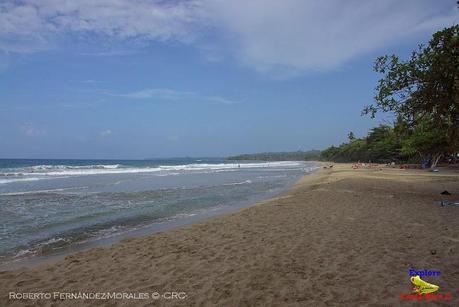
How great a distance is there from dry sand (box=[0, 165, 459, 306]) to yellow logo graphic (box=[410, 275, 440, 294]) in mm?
113

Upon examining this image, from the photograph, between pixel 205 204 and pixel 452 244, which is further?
pixel 205 204

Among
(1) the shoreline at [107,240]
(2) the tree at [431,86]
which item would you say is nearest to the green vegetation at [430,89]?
(2) the tree at [431,86]

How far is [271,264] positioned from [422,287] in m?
2.17

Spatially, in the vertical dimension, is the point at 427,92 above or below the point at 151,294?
above

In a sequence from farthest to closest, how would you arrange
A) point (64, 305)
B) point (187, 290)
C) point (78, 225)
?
1. point (78, 225)
2. point (187, 290)
3. point (64, 305)

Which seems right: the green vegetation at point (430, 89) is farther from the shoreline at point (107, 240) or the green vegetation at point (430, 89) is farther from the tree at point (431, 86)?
the shoreline at point (107, 240)

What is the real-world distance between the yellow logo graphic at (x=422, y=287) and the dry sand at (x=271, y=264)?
113 mm

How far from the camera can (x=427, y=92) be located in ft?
41.6

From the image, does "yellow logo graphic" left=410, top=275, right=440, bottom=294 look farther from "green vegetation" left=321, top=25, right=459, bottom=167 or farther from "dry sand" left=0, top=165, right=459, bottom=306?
"green vegetation" left=321, top=25, right=459, bottom=167

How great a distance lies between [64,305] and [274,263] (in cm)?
311

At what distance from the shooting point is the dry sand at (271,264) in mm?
4477

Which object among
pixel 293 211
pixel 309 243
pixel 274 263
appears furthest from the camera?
pixel 293 211

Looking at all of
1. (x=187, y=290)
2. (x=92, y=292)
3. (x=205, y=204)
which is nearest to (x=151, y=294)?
(x=187, y=290)

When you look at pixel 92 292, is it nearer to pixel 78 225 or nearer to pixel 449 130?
pixel 78 225
